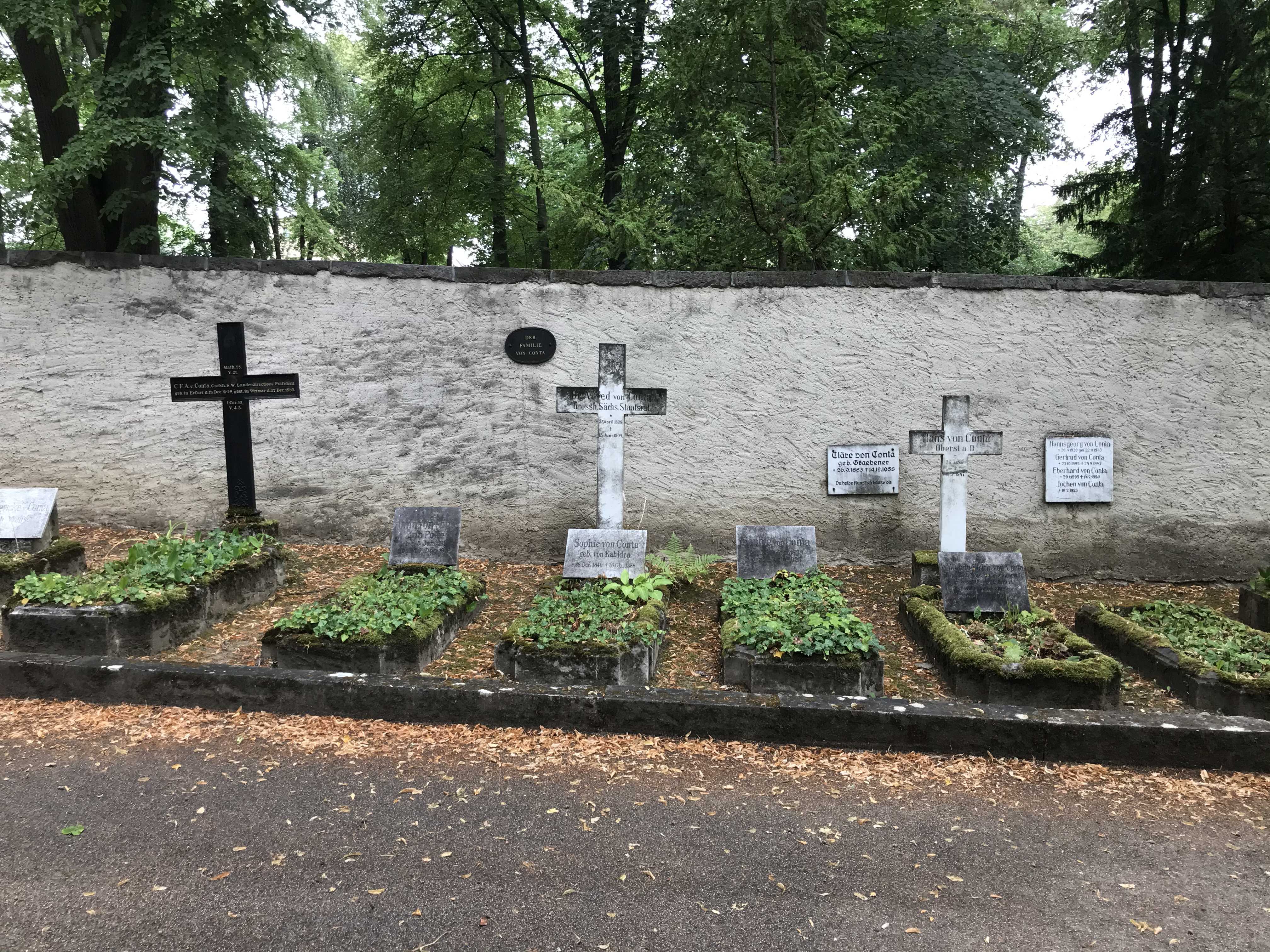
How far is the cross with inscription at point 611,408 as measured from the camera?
6.23m

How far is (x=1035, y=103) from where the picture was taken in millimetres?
11867

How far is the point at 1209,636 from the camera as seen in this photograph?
16.4 feet

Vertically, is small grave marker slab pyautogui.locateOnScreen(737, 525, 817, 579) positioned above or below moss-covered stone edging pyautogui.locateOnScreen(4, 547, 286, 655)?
above

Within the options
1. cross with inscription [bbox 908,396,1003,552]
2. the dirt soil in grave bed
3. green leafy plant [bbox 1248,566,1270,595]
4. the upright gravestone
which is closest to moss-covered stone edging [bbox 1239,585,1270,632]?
Answer: green leafy plant [bbox 1248,566,1270,595]

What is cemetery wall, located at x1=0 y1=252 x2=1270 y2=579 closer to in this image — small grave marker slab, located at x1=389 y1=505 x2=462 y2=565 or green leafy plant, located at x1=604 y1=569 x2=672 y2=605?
small grave marker slab, located at x1=389 y1=505 x2=462 y2=565

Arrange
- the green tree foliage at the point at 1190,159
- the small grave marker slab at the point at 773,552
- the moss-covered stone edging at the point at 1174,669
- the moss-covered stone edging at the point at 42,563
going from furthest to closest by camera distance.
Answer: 1. the green tree foliage at the point at 1190,159
2. the small grave marker slab at the point at 773,552
3. the moss-covered stone edging at the point at 42,563
4. the moss-covered stone edging at the point at 1174,669

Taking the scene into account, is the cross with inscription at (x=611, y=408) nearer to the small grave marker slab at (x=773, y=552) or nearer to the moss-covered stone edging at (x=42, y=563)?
the small grave marker slab at (x=773, y=552)

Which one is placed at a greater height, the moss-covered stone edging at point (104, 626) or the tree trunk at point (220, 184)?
the tree trunk at point (220, 184)

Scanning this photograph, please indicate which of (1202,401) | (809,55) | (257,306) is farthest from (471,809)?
(809,55)

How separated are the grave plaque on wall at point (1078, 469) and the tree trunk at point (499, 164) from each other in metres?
9.98

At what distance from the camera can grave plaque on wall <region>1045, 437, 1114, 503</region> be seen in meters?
6.96

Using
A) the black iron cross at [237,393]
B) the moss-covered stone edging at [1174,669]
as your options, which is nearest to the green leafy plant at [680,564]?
the moss-covered stone edging at [1174,669]

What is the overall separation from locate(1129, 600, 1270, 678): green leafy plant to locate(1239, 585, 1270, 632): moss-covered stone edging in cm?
15

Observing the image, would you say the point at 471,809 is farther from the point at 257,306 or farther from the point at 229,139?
the point at 229,139
